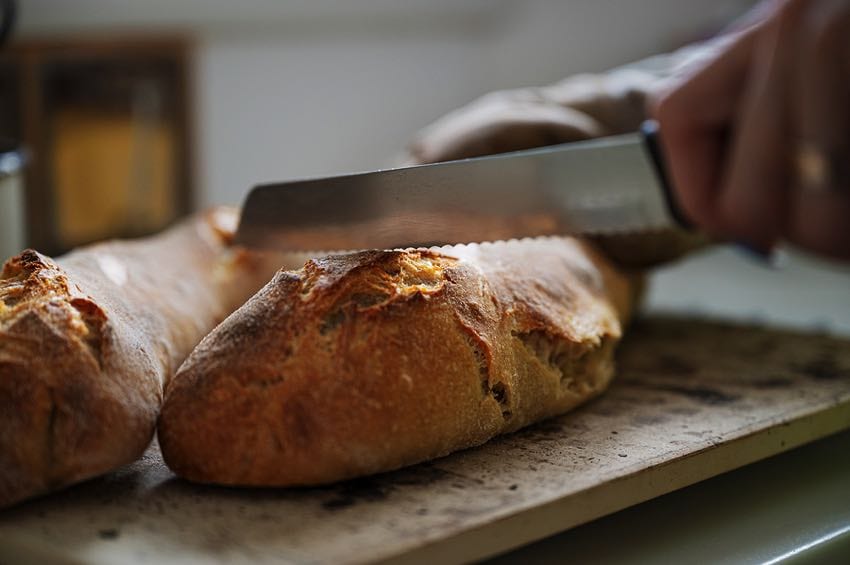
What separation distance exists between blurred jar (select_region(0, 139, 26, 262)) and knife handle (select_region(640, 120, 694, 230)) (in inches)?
31.6

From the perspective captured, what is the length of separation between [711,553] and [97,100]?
218 centimetres

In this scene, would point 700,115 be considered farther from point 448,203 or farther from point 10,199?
point 10,199

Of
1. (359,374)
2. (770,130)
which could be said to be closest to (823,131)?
(770,130)

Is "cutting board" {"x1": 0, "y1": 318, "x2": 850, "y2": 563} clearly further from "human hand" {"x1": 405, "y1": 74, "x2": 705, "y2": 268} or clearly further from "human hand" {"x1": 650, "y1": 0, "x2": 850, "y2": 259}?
"human hand" {"x1": 405, "y1": 74, "x2": 705, "y2": 268}

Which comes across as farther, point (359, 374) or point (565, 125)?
point (565, 125)

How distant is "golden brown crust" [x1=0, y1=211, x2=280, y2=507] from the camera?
667 millimetres

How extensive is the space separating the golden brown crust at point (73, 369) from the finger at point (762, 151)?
2.49 ft

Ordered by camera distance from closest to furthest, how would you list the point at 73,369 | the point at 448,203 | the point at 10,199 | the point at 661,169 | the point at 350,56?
the point at 73,369 → the point at 448,203 → the point at 10,199 → the point at 661,169 → the point at 350,56

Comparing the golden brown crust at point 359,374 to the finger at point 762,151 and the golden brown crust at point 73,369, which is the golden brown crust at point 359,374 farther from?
the finger at point 762,151

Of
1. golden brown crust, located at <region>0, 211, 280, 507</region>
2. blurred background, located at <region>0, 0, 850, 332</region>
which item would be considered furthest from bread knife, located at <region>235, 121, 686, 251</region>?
blurred background, located at <region>0, 0, 850, 332</region>

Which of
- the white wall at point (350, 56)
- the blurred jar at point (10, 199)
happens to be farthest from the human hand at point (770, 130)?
the white wall at point (350, 56)

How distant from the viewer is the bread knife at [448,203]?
0.84m

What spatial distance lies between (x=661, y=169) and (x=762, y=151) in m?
0.13

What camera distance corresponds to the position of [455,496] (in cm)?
70
